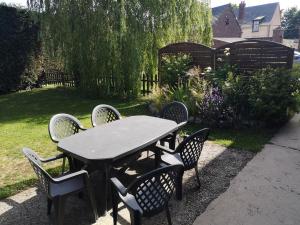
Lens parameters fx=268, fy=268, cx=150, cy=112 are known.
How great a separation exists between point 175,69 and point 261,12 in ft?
117

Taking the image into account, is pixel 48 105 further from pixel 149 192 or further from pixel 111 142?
pixel 149 192

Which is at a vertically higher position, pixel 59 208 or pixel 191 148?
pixel 191 148

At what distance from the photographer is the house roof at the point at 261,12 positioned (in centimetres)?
3688

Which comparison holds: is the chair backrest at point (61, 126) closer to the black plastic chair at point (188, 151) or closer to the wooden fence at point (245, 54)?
the black plastic chair at point (188, 151)

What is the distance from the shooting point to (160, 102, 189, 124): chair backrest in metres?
4.37

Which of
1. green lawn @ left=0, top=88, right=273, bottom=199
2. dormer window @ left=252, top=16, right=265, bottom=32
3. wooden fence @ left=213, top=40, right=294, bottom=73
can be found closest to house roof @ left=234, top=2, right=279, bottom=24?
dormer window @ left=252, top=16, right=265, bottom=32

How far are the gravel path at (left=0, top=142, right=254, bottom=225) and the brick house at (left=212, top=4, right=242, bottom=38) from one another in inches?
1219

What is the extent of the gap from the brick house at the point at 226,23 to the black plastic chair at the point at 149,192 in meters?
32.5

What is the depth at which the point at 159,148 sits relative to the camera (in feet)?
11.5

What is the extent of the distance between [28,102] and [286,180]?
8610mm

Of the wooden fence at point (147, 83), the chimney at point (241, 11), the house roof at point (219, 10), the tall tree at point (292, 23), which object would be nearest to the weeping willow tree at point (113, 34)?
the wooden fence at point (147, 83)

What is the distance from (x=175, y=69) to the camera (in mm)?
8227

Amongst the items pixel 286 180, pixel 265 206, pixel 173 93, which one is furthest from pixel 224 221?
pixel 173 93

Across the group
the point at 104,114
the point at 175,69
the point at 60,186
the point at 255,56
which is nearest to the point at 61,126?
the point at 104,114
